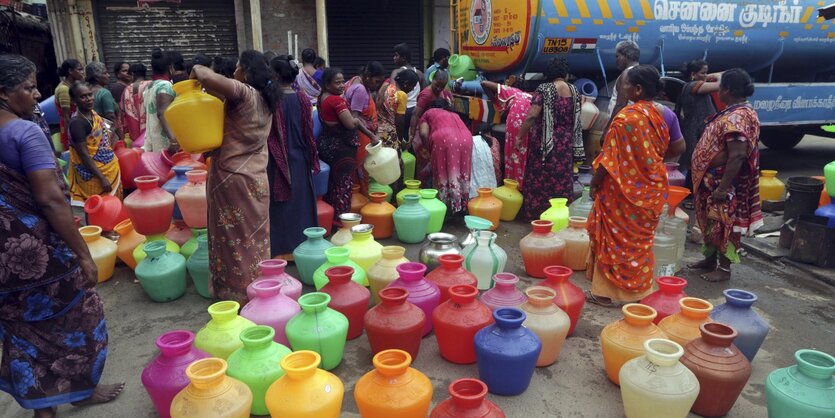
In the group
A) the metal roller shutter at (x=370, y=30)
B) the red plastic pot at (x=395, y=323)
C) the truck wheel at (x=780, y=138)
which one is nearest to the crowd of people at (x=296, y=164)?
the red plastic pot at (x=395, y=323)

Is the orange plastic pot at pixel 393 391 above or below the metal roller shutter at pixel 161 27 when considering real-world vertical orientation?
below

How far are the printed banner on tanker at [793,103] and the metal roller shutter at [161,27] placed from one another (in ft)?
30.9

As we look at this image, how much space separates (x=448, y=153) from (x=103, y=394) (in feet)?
12.5

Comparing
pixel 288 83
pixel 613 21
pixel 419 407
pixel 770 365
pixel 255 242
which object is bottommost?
pixel 770 365

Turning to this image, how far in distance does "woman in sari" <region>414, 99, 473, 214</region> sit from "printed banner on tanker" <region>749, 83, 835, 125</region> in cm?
493

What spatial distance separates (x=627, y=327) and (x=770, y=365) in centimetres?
110

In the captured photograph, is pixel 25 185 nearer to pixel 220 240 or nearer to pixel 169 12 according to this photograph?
pixel 220 240

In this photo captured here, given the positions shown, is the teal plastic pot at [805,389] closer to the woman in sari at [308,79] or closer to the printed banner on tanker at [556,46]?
the printed banner on tanker at [556,46]

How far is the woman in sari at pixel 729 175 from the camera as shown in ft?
13.1

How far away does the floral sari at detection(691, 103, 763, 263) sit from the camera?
13.1 feet

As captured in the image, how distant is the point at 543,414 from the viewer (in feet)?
8.96

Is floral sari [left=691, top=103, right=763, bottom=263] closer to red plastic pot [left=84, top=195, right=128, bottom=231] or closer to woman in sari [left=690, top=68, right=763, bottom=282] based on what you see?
woman in sari [left=690, top=68, right=763, bottom=282]

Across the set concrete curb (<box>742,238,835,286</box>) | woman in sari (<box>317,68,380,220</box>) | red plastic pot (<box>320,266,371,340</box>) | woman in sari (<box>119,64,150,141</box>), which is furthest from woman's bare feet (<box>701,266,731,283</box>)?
woman in sari (<box>119,64,150,141</box>)

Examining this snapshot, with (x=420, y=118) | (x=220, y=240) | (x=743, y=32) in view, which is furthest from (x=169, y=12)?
(x=743, y=32)
